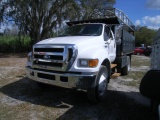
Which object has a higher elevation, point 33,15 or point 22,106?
point 33,15

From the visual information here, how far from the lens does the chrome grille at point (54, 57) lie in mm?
4723

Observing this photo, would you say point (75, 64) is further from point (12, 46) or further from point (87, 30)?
point (12, 46)

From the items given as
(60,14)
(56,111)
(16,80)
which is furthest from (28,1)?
(56,111)

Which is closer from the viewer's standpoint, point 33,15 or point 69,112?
point 69,112

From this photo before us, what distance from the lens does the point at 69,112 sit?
15.1 feet

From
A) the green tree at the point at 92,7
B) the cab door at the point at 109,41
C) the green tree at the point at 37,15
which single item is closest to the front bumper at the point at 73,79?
the cab door at the point at 109,41

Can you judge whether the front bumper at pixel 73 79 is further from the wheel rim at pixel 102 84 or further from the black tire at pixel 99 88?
the wheel rim at pixel 102 84

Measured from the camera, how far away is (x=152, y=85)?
9.21 feet

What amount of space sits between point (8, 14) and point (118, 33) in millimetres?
16243

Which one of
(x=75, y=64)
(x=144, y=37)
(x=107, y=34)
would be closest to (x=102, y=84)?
(x=75, y=64)

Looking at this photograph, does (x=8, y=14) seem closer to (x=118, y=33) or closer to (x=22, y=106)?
(x=118, y=33)

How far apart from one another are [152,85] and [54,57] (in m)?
2.75

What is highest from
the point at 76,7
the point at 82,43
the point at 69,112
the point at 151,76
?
the point at 76,7

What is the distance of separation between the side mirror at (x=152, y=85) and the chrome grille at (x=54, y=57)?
2144mm
